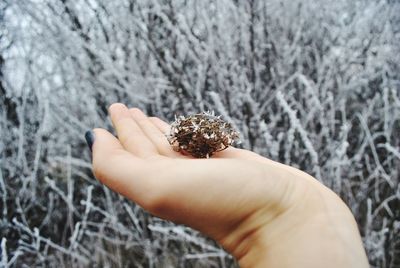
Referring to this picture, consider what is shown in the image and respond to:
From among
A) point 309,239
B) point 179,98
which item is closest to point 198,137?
point 309,239

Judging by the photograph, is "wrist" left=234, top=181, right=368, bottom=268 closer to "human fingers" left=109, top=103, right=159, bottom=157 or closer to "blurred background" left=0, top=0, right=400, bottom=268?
"human fingers" left=109, top=103, right=159, bottom=157

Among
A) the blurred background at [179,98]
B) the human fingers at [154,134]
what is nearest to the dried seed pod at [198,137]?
the human fingers at [154,134]

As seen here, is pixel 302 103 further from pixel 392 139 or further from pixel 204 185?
pixel 204 185

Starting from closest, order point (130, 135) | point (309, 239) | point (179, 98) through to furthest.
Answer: point (309, 239) → point (130, 135) → point (179, 98)

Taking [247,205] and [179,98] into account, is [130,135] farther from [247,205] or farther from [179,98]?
[179,98]

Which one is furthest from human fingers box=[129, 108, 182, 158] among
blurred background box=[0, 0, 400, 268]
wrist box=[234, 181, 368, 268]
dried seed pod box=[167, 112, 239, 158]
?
blurred background box=[0, 0, 400, 268]

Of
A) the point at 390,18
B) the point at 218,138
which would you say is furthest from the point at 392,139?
the point at 218,138
